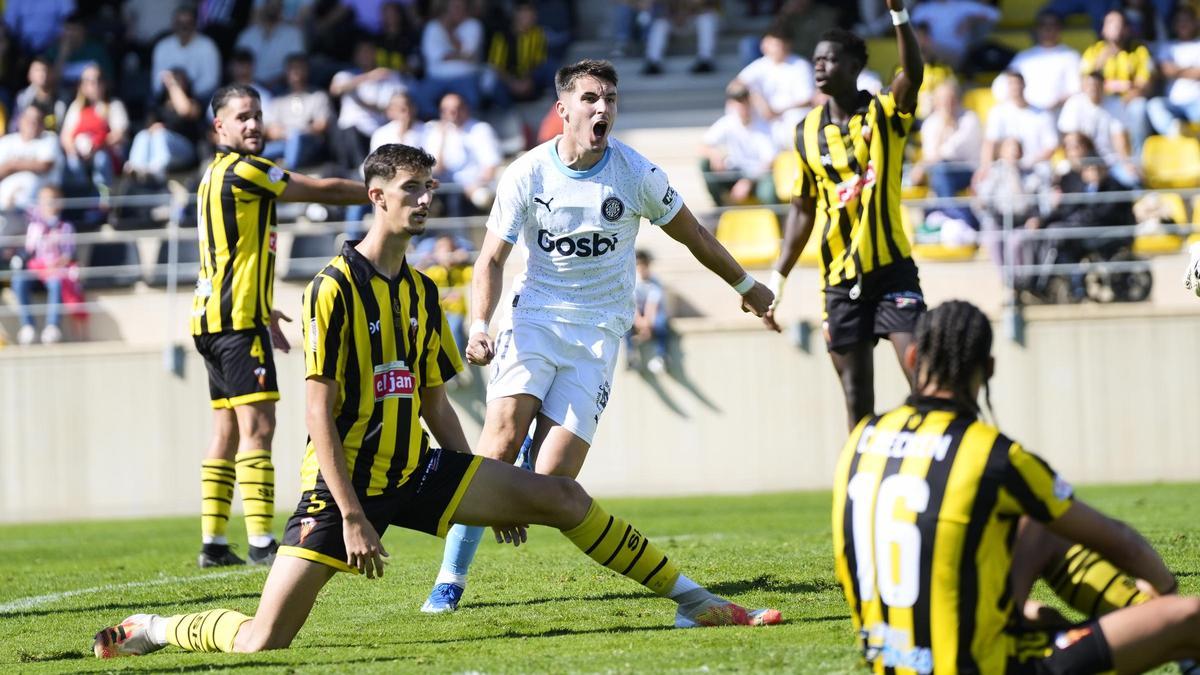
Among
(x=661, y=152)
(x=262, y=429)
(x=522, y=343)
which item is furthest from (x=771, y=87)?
(x=522, y=343)

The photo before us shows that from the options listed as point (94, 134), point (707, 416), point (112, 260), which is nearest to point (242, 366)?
point (707, 416)

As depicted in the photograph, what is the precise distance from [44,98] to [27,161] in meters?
1.24

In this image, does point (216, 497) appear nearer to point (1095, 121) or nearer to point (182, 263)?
point (182, 263)

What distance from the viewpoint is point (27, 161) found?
18.3 metres

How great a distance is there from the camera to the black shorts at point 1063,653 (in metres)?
4.15

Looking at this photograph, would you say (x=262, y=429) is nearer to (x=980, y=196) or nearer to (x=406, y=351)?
(x=406, y=351)

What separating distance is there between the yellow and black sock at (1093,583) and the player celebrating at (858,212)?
11.2 feet

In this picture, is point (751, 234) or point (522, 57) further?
point (522, 57)

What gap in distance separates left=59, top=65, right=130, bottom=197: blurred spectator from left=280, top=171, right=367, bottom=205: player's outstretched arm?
10.1 m

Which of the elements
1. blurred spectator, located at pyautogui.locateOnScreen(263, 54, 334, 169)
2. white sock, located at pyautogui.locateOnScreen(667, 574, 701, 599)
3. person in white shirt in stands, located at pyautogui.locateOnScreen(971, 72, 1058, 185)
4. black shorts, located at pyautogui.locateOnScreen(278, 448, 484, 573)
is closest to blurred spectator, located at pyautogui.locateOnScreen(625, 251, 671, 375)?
person in white shirt in stands, located at pyautogui.locateOnScreen(971, 72, 1058, 185)

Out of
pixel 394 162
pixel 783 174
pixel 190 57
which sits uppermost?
pixel 190 57

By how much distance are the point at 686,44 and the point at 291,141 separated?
565cm

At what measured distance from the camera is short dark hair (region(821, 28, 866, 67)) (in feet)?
26.2

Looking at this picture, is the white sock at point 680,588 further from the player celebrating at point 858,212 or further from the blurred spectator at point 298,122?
the blurred spectator at point 298,122
